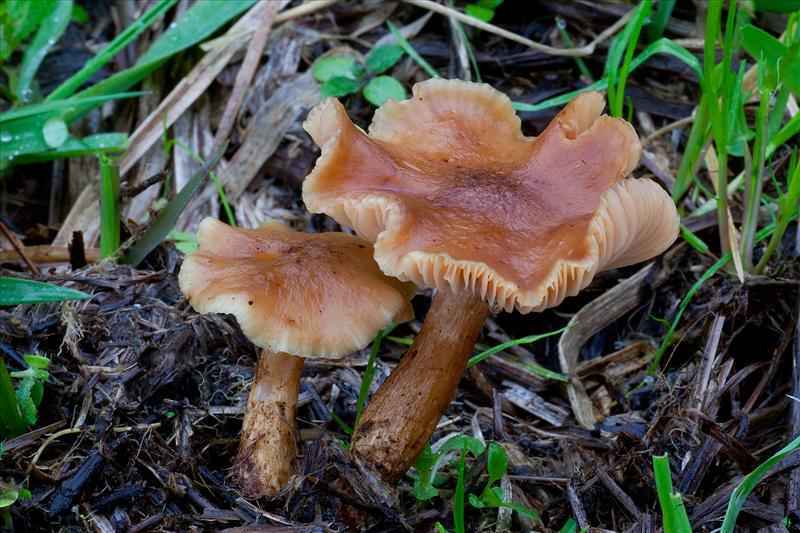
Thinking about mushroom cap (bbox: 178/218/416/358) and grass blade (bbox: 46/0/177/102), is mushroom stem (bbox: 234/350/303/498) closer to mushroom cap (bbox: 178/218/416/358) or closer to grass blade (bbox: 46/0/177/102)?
mushroom cap (bbox: 178/218/416/358)

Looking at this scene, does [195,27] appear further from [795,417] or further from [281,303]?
[795,417]

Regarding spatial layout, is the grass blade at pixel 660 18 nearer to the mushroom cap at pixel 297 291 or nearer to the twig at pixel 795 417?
the twig at pixel 795 417

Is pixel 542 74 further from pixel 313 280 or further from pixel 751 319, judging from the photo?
pixel 313 280

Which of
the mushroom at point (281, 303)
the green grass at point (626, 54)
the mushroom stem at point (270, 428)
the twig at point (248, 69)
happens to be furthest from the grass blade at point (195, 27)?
the mushroom stem at point (270, 428)

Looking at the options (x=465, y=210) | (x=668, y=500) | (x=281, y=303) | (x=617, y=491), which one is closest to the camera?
(x=668, y=500)

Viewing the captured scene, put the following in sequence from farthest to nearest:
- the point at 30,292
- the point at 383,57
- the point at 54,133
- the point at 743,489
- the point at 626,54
→ 1. the point at 383,57
2. the point at 54,133
3. the point at 626,54
4. the point at 30,292
5. the point at 743,489

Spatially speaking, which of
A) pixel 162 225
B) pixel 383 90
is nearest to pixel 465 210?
pixel 162 225

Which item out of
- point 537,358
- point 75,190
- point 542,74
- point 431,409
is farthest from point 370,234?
point 75,190
